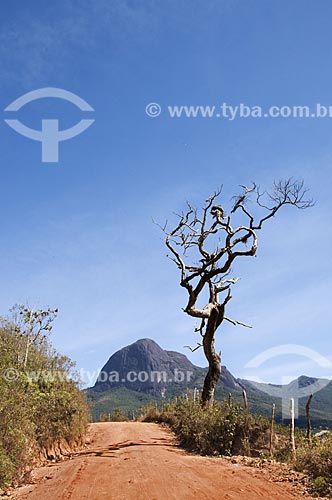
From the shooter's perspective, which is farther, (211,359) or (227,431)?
(211,359)

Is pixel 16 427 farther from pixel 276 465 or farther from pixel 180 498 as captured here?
pixel 276 465

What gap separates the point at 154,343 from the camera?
18175 centimetres

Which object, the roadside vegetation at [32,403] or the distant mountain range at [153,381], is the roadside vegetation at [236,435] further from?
the distant mountain range at [153,381]

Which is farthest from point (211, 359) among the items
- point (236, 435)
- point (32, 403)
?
point (32, 403)

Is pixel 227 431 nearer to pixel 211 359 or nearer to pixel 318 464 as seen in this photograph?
pixel 318 464

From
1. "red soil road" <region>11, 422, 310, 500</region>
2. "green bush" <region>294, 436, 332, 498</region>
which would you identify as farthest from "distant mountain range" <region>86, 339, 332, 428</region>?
"green bush" <region>294, 436, 332, 498</region>

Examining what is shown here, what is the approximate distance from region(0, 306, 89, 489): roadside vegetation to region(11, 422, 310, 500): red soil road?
2.65 ft

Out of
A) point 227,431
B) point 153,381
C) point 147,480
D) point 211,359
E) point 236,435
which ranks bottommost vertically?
point 153,381

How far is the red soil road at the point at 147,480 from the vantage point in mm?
8930

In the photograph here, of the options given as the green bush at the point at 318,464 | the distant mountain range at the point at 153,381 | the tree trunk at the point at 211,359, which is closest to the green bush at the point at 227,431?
the green bush at the point at 318,464

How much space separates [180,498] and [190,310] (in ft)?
40.9

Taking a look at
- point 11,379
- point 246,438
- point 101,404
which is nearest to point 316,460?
point 246,438

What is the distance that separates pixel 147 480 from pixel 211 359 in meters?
12.1

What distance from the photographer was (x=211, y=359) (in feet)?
71.8
